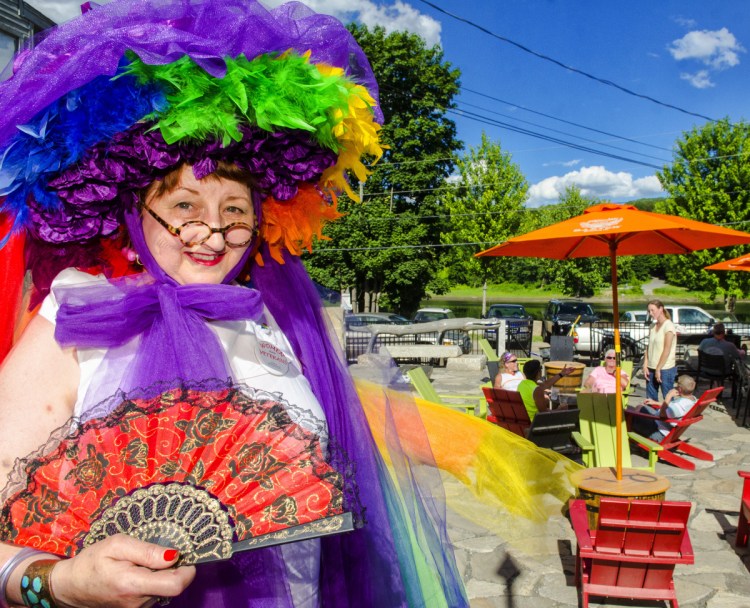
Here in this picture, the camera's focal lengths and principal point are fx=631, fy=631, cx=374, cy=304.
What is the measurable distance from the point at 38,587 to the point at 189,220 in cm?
83

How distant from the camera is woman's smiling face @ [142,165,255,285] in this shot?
1525 millimetres

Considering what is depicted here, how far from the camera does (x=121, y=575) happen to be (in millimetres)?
1046

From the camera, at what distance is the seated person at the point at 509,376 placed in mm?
7941

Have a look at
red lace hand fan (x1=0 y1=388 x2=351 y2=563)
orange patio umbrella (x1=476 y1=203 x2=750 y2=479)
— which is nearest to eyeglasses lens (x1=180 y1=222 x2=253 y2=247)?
red lace hand fan (x1=0 y1=388 x2=351 y2=563)

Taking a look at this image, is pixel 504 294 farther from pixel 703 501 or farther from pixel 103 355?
pixel 103 355

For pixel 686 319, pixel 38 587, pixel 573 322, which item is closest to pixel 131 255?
pixel 38 587

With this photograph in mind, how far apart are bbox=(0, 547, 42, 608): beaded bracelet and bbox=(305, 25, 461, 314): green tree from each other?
2413 centimetres

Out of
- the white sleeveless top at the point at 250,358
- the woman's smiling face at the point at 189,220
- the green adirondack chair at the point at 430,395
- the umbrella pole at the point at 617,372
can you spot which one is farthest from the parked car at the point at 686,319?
the woman's smiling face at the point at 189,220

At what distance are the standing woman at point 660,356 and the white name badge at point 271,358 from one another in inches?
354

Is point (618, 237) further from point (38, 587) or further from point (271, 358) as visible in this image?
point (38, 587)

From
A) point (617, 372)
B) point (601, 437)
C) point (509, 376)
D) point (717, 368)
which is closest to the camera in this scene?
point (617, 372)

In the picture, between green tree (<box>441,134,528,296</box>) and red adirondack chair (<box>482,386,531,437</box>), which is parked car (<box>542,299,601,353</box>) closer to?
green tree (<box>441,134,528,296</box>)

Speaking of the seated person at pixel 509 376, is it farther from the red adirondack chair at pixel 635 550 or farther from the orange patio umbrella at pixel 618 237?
the red adirondack chair at pixel 635 550

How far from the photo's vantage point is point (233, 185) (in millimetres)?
1599
